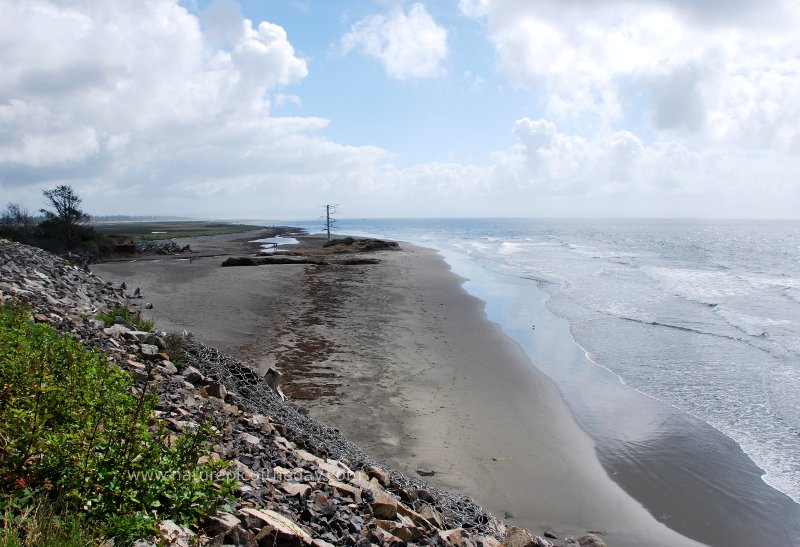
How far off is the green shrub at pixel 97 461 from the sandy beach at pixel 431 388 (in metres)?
4.59

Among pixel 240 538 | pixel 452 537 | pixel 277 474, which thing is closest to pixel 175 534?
pixel 240 538

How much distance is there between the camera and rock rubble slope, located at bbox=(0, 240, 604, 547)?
170 inches

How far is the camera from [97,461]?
3.96 m

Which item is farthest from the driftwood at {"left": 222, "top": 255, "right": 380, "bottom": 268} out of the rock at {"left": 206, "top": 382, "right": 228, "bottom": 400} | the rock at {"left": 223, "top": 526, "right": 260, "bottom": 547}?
the rock at {"left": 223, "top": 526, "right": 260, "bottom": 547}

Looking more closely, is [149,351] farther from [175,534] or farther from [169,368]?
[175,534]

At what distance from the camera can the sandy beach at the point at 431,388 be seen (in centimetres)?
780

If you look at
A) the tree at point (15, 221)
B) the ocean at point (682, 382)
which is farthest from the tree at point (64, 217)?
the ocean at point (682, 382)

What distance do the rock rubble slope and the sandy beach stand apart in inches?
39.2

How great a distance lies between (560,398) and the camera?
12328 mm

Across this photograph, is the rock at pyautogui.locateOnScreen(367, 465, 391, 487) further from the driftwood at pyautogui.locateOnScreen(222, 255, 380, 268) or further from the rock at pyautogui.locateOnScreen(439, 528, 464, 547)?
the driftwood at pyautogui.locateOnScreen(222, 255, 380, 268)

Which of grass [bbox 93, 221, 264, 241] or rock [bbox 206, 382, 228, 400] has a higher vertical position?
grass [bbox 93, 221, 264, 241]

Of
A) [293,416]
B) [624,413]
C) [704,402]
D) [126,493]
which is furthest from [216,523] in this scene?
[704,402]

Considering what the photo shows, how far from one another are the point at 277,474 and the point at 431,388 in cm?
699

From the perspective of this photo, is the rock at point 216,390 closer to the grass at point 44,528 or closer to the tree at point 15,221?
the grass at point 44,528
